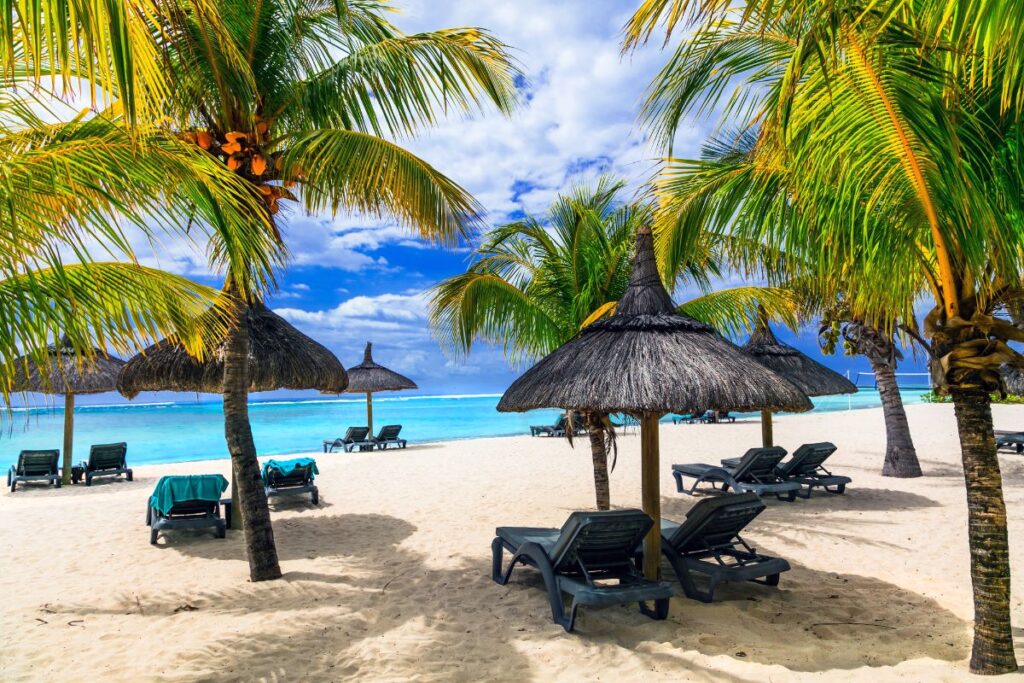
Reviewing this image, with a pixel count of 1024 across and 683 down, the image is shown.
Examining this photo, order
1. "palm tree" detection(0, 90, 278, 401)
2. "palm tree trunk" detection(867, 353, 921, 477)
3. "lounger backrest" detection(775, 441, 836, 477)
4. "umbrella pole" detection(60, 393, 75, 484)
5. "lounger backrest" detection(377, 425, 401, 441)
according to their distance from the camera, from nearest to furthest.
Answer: "palm tree" detection(0, 90, 278, 401), "lounger backrest" detection(775, 441, 836, 477), "palm tree trunk" detection(867, 353, 921, 477), "umbrella pole" detection(60, 393, 75, 484), "lounger backrest" detection(377, 425, 401, 441)

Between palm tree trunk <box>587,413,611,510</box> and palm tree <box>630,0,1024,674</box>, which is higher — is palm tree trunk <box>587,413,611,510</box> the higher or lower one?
the lower one

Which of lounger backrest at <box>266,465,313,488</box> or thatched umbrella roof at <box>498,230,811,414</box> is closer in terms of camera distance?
thatched umbrella roof at <box>498,230,811,414</box>

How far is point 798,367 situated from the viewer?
35.3ft

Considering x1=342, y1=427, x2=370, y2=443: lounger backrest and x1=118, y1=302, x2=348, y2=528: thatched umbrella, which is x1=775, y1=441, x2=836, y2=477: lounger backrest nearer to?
x1=118, y1=302, x2=348, y2=528: thatched umbrella

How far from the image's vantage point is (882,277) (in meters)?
Result: 4.27

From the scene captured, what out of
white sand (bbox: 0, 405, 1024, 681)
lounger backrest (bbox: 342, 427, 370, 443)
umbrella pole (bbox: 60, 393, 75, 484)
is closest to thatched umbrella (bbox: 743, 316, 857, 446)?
white sand (bbox: 0, 405, 1024, 681)

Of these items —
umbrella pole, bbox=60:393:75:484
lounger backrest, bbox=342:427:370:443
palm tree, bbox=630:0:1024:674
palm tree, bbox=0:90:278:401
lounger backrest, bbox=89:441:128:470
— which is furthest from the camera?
lounger backrest, bbox=342:427:370:443

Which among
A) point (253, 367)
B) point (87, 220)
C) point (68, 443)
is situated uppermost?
point (87, 220)

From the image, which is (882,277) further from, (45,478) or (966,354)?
(45,478)

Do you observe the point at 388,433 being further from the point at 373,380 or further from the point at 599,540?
the point at 599,540

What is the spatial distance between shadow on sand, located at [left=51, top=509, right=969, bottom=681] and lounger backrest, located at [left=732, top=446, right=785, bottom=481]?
359cm

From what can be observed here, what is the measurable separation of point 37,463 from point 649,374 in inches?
500

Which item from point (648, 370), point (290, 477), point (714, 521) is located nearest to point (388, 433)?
point (290, 477)

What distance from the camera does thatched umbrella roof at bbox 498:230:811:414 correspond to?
4.62 meters
